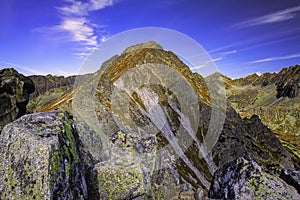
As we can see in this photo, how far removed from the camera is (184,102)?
55094mm

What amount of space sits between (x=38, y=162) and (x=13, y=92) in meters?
25.3

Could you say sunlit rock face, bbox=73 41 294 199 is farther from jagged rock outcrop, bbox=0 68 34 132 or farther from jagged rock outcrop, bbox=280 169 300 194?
jagged rock outcrop, bbox=0 68 34 132

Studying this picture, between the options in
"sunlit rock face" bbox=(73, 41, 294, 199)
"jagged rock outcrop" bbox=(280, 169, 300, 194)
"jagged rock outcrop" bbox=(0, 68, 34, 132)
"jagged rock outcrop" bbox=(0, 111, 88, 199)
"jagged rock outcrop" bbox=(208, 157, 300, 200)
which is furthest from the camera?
"jagged rock outcrop" bbox=(0, 68, 34, 132)

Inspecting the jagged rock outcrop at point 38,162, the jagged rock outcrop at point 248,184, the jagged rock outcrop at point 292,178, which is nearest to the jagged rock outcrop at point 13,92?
the jagged rock outcrop at point 38,162

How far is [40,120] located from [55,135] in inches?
41.5

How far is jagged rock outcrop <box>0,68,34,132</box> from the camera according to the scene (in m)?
28.3

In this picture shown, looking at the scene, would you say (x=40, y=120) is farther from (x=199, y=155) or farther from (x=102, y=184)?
(x=199, y=155)

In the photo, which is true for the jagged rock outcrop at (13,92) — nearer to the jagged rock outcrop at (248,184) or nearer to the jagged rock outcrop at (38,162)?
the jagged rock outcrop at (38,162)

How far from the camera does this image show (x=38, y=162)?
8133 mm

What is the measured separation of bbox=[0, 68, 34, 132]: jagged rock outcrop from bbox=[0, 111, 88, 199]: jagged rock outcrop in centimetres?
2058

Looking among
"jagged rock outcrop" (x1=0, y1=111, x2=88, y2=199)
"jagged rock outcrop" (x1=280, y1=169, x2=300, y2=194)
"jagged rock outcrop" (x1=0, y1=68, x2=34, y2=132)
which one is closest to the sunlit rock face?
"jagged rock outcrop" (x1=280, y1=169, x2=300, y2=194)

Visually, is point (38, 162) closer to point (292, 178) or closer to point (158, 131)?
point (292, 178)

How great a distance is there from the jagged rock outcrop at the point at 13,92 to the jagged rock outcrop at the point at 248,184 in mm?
23179

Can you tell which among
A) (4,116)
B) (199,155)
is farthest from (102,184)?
(199,155)
